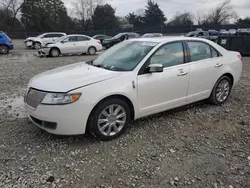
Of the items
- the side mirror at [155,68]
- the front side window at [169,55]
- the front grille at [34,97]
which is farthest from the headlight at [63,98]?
the front side window at [169,55]

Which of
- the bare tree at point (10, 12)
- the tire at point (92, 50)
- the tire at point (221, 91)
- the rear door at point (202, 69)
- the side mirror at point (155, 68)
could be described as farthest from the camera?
the bare tree at point (10, 12)

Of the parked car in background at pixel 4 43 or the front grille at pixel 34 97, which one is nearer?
the front grille at pixel 34 97

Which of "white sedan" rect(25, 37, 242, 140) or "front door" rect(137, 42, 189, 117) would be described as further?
"front door" rect(137, 42, 189, 117)

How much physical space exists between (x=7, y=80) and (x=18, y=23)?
46891mm

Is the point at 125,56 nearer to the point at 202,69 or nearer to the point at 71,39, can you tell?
the point at 202,69

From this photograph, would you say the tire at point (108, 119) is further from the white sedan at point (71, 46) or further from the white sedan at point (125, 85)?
the white sedan at point (71, 46)

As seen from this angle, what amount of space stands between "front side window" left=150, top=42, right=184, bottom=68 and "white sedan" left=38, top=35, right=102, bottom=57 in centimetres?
1161

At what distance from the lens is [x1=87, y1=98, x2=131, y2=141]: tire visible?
3.02m

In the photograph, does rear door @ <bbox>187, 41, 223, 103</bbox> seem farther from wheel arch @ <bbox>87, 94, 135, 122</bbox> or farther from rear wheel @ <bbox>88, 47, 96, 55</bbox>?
rear wheel @ <bbox>88, 47, 96, 55</bbox>

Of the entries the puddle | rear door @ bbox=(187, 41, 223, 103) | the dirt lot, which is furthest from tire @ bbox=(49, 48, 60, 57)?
rear door @ bbox=(187, 41, 223, 103)

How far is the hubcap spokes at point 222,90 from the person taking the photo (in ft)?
14.9

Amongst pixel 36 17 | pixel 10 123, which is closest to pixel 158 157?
pixel 10 123

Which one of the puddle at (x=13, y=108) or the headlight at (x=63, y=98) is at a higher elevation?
the headlight at (x=63, y=98)

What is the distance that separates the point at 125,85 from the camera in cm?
316
